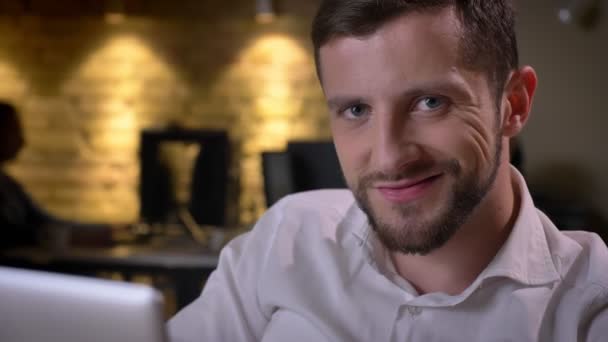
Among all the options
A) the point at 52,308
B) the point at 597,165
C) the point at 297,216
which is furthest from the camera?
the point at 597,165

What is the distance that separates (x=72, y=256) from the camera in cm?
188

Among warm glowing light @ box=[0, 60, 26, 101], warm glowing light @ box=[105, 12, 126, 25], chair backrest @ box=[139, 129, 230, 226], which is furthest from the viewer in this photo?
warm glowing light @ box=[0, 60, 26, 101]

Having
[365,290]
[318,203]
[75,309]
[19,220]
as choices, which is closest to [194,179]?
[19,220]

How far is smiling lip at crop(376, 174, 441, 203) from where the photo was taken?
2.18 ft

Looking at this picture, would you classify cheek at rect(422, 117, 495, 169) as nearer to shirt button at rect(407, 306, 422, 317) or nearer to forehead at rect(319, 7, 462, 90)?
forehead at rect(319, 7, 462, 90)

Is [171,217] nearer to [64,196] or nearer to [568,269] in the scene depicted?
[64,196]

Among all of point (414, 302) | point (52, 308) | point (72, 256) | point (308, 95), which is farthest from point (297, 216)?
point (308, 95)

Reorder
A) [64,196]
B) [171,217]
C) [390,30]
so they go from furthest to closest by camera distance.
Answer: [64,196] → [171,217] → [390,30]

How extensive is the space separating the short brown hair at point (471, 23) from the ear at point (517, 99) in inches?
0.5

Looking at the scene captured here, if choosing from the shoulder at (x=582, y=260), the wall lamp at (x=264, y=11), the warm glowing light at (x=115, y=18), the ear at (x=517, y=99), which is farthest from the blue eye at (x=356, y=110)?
the warm glowing light at (x=115, y=18)

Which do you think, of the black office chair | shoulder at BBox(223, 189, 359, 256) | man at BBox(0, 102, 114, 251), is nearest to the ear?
shoulder at BBox(223, 189, 359, 256)

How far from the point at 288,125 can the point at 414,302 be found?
3139 mm

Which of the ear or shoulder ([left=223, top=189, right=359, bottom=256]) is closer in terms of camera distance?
the ear

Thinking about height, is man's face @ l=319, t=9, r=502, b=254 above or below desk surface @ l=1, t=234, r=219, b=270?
above
